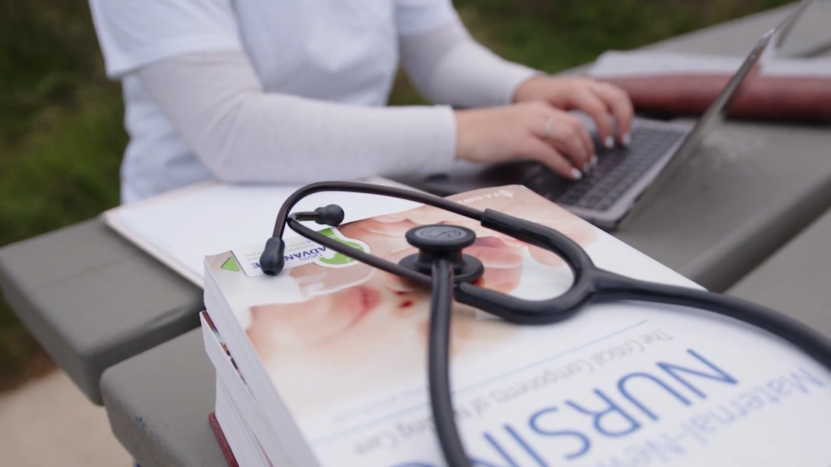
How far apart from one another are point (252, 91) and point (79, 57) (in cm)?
183

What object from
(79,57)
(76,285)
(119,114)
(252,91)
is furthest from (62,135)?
(76,285)

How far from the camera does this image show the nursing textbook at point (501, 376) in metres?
0.23

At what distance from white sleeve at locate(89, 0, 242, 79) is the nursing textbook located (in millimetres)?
427

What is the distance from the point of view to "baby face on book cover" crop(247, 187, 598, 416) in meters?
0.25

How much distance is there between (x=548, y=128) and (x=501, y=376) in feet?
1.53

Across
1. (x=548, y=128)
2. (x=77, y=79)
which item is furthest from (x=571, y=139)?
(x=77, y=79)

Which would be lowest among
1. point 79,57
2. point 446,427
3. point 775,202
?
point 775,202

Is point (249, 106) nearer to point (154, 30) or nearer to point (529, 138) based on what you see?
point (154, 30)

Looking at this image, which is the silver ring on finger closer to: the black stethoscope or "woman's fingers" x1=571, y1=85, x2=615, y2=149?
"woman's fingers" x1=571, y1=85, x2=615, y2=149

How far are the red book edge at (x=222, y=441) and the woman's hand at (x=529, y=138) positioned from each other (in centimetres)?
41

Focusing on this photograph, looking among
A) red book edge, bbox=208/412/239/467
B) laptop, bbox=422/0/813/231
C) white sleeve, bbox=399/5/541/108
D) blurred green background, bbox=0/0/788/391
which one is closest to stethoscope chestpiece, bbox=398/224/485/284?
red book edge, bbox=208/412/239/467

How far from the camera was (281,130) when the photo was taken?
692mm

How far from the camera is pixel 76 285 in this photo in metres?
0.54

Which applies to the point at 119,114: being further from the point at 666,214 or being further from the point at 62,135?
the point at 666,214
